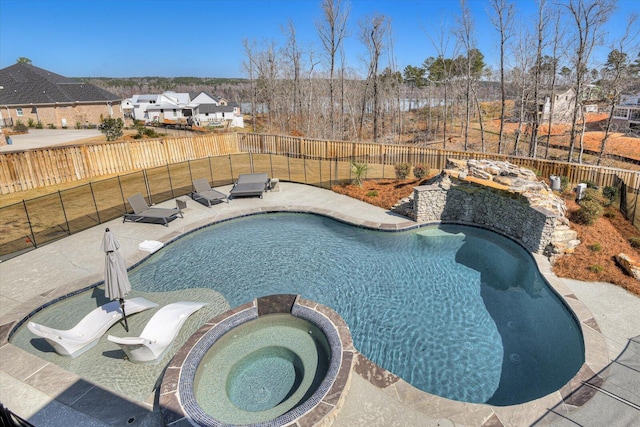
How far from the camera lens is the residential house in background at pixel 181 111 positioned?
53.8 meters

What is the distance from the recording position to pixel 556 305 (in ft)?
27.1

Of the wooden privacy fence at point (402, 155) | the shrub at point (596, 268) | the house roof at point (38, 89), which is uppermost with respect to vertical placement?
the house roof at point (38, 89)

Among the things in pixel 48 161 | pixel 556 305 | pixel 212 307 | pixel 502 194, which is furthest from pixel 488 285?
pixel 48 161

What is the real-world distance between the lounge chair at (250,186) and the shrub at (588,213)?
11.9 metres

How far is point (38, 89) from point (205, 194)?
39404 millimetres

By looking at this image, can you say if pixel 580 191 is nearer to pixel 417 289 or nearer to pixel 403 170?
pixel 403 170

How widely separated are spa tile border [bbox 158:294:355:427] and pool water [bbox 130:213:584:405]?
753 millimetres

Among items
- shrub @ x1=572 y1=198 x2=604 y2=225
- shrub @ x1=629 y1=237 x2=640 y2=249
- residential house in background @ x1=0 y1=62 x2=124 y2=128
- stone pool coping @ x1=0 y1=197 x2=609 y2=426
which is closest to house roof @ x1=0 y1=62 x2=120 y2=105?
residential house in background @ x1=0 y1=62 x2=124 y2=128

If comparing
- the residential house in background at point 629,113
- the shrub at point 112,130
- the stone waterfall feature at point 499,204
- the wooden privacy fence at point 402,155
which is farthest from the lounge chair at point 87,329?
the residential house in background at point 629,113

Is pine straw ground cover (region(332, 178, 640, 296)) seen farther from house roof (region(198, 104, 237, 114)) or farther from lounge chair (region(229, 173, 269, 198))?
house roof (region(198, 104, 237, 114))

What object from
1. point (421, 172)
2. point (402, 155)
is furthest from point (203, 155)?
point (421, 172)

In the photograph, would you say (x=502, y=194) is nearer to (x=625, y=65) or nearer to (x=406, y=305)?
(x=406, y=305)

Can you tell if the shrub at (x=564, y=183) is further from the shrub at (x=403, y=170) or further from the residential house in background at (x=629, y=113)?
the residential house in background at (x=629, y=113)

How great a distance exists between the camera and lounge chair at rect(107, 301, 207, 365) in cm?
644
